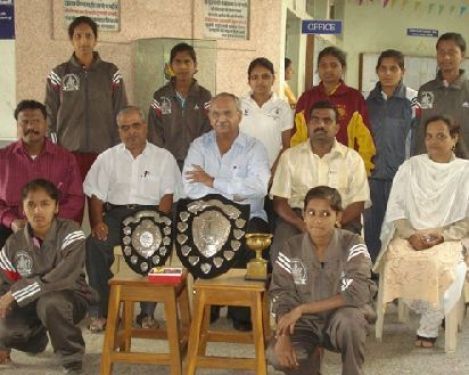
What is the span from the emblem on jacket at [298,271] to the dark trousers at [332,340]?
15 centimetres

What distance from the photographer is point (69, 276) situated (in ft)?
9.99

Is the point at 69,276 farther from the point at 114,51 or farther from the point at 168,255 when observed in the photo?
the point at 114,51

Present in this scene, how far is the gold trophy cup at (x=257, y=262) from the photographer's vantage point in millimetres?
2877

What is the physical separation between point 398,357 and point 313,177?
3.40ft

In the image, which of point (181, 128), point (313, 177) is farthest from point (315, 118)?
point (181, 128)

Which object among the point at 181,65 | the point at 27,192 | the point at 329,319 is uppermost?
the point at 181,65

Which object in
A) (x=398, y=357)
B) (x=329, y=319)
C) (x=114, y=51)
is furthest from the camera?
(x=114, y=51)

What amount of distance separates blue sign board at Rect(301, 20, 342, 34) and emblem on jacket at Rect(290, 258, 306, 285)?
259 cm

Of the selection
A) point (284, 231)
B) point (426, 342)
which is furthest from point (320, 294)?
point (426, 342)

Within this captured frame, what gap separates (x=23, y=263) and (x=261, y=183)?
1.30 m

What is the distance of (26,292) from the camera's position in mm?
2957

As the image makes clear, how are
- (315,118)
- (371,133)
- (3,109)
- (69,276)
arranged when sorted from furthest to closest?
(3,109), (371,133), (315,118), (69,276)

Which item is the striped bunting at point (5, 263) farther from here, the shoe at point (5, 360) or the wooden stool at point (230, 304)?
the wooden stool at point (230, 304)

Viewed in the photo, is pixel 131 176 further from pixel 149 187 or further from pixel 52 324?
pixel 52 324
